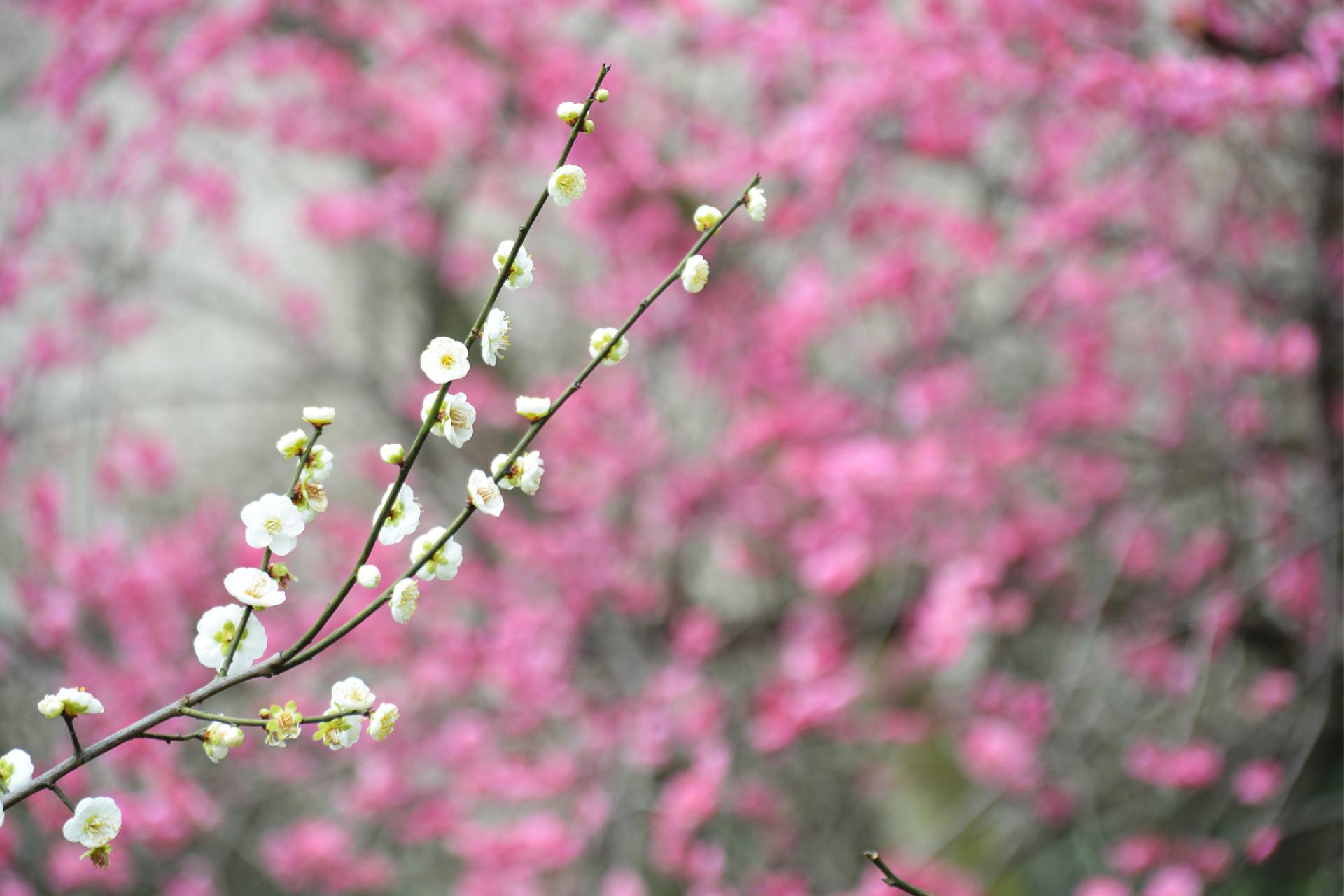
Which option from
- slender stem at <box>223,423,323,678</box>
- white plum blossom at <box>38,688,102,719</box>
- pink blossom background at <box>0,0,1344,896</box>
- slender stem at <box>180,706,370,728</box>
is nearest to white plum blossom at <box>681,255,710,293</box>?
slender stem at <box>223,423,323,678</box>

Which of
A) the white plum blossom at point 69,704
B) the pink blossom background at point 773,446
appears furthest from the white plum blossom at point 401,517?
the pink blossom background at point 773,446

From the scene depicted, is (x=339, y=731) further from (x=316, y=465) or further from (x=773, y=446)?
(x=773, y=446)

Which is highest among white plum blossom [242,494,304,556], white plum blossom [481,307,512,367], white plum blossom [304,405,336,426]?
white plum blossom [481,307,512,367]

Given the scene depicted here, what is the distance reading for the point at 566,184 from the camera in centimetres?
83

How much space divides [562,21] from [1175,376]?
7.51ft

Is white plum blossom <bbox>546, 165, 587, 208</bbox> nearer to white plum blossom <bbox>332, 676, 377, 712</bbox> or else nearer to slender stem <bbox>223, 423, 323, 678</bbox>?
slender stem <bbox>223, 423, 323, 678</bbox>

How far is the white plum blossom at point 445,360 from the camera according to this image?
737 millimetres

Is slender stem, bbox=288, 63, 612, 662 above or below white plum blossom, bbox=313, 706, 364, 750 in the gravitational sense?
above

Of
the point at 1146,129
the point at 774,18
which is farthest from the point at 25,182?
the point at 1146,129

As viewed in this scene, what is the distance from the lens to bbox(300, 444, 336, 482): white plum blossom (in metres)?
0.81

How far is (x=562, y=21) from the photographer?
338 cm

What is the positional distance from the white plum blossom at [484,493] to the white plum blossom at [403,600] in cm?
8

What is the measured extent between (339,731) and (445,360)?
0.29m

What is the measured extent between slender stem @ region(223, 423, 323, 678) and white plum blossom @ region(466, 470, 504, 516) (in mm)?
124
